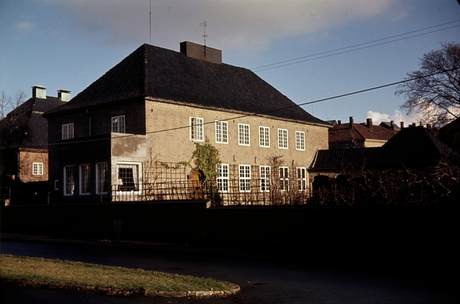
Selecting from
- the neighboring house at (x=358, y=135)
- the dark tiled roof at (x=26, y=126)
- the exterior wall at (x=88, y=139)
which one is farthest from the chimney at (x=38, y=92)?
the neighboring house at (x=358, y=135)

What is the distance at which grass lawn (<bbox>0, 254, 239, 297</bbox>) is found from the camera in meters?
12.1

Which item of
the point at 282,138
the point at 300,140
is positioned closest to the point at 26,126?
the point at 282,138

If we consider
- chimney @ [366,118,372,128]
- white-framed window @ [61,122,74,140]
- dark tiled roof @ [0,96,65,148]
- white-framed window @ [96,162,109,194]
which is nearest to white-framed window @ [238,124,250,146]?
white-framed window @ [61,122,74,140]

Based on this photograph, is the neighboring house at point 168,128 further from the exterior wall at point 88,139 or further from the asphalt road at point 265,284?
the asphalt road at point 265,284

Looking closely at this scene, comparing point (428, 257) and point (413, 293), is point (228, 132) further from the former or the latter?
point (413, 293)

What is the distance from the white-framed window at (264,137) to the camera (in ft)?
146

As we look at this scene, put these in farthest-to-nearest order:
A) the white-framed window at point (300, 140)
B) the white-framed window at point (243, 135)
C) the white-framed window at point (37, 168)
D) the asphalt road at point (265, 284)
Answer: the white-framed window at point (37, 168)
the white-framed window at point (300, 140)
the white-framed window at point (243, 135)
the asphalt road at point (265, 284)

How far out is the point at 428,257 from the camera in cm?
1773

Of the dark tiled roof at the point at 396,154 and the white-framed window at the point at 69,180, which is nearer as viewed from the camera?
the white-framed window at the point at 69,180

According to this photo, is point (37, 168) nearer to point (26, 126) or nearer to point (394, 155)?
point (26, 126)

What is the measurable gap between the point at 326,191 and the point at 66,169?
66.3 feet

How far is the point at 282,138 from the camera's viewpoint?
46.6 meters

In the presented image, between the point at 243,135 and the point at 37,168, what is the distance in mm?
22769

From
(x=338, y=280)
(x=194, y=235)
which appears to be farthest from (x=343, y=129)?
(x=338, y=280)
